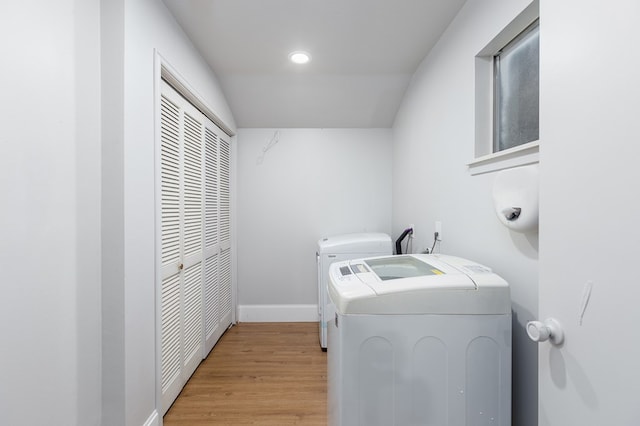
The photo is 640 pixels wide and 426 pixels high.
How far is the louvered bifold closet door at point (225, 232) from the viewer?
8.41ft

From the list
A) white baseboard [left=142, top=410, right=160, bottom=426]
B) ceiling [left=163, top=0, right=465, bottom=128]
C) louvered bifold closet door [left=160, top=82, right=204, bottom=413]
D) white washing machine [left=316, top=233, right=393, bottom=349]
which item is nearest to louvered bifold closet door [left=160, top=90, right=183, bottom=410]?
louvered bifold closet door [left=160, top=82, right=204, bottom=413]

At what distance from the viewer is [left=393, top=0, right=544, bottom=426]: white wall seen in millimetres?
1055

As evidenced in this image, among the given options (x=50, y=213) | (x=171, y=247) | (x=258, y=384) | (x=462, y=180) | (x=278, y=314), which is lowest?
(x=258, y=384)

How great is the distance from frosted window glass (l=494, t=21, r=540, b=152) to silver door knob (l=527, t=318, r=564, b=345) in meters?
0.81

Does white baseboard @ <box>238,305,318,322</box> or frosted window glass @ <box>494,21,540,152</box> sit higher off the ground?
frosted window glass @ <box>494,21,540,152</box>

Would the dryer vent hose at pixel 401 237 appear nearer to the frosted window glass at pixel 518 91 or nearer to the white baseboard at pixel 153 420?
the frosted window glass at pixel 518 91

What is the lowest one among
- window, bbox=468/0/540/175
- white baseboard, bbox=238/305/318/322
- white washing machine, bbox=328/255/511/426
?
white baseboard, bbox=238/305/318/322

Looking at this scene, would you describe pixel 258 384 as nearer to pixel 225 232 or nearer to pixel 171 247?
pixel 171 247

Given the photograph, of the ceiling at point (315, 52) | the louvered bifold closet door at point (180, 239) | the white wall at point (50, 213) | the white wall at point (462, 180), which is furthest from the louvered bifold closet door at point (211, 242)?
the white wall at point (462, 180)

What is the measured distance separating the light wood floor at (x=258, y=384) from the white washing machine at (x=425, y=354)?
2.88 ft

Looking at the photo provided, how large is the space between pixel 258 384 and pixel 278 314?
1036 millimetres

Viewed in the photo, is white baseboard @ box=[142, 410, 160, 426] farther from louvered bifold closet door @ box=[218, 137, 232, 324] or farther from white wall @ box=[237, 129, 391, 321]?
white wall @ box=[237, 129, 391, 321]

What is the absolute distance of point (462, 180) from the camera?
1483 mm

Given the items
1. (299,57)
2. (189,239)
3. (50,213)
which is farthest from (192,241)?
(299,57)
